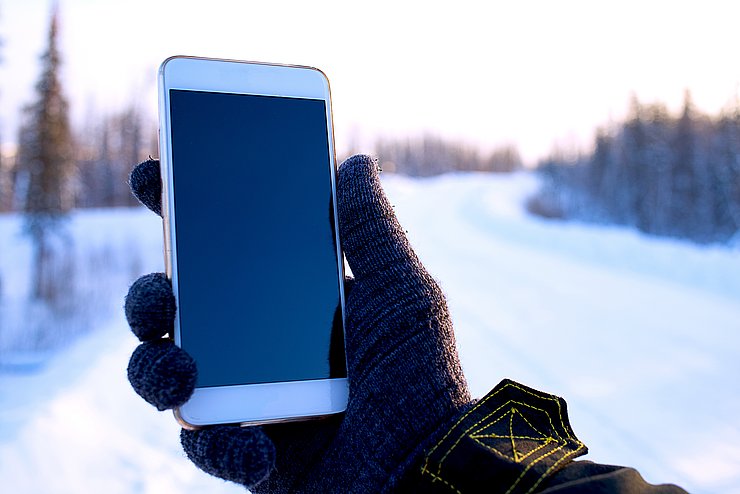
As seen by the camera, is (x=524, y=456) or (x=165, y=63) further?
(x=165, y=63)

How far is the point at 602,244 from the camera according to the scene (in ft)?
34.3

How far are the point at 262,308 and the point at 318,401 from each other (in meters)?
0.28

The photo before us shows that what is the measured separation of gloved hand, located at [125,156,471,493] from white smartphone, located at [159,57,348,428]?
5 cm

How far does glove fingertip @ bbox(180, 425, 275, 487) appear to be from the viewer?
46.5 inches

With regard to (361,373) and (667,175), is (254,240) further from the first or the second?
(667,175)

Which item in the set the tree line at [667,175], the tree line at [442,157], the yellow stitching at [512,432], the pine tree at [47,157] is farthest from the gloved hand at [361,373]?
the tree line at [442,157]

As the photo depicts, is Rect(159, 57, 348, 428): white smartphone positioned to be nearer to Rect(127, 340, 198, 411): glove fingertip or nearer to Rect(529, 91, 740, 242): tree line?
Rect(127, 340, 198, 411): glove fingertip

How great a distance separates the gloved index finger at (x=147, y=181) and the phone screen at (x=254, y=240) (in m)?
0.11

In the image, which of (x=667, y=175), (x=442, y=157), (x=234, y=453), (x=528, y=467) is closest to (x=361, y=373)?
(x=234, y=453)

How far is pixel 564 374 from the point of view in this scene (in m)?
4.19

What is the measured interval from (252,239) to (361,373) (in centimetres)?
45

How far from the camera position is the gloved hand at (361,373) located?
1217mm

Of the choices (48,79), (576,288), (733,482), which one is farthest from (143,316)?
(48,79)

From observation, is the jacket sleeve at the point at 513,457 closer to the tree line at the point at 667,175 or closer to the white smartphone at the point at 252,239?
the white smartphone at the point at 252,239
